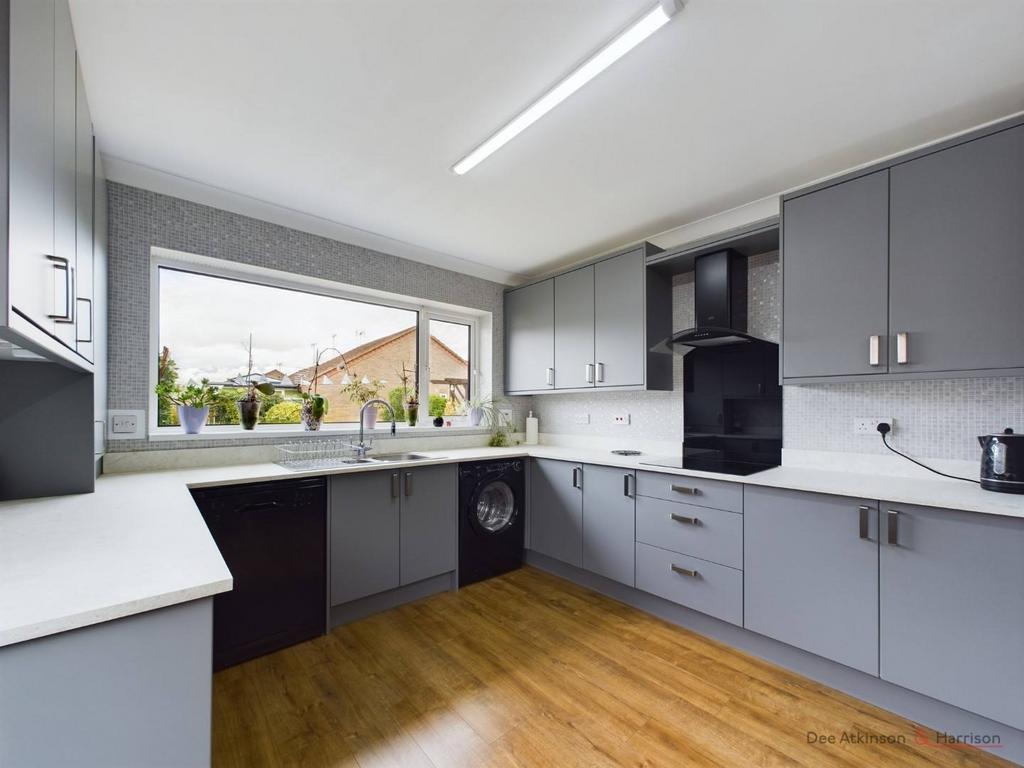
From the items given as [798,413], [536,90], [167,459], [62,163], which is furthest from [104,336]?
[798,413]

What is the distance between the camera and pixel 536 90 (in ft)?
5.75

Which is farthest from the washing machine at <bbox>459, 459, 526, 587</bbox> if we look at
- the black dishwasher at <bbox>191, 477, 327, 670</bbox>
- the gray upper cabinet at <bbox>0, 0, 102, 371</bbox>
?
the gray upper cabinet at <bbox>0, 0, 102, 371</bbox>

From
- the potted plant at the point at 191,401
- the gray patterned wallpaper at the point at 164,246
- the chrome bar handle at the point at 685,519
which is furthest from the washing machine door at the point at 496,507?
the potted plant at the point at 191,401

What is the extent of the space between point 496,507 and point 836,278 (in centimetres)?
249

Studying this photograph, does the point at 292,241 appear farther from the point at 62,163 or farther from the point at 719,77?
the point at 719,77

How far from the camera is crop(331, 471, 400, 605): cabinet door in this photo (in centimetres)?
246

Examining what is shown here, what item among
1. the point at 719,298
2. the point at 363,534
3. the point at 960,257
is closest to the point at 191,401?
the point at 363,534

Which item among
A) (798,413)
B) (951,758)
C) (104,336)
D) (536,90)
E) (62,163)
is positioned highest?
(536,90)

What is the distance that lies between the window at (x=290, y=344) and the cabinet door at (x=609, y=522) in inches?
58.0

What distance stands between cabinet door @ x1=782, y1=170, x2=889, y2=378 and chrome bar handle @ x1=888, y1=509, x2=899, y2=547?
2.14ft

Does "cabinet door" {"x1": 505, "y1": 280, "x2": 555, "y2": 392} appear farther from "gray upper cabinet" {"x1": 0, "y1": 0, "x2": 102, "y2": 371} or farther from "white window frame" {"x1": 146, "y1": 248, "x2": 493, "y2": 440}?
"gray upper cabinet" {"x1": 0, "y1": 0, "x2": 102, "y2": 371}

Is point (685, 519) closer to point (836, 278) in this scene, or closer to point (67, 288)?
point (836, 278)

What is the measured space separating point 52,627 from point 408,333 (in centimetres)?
307

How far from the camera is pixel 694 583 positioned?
2414 millimetres
